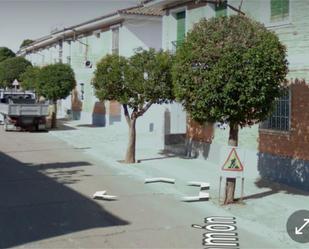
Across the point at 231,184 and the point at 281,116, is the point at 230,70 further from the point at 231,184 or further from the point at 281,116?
the point at 281,116

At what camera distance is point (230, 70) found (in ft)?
29.1

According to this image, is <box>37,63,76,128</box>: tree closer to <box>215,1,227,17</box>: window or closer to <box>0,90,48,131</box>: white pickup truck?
<box>0,90,48,131</box>: white pickup truck

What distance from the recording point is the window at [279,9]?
39.9 feet

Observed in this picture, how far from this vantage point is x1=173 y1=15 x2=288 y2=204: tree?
29.1ft

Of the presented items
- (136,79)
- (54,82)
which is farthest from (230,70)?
(54,82)

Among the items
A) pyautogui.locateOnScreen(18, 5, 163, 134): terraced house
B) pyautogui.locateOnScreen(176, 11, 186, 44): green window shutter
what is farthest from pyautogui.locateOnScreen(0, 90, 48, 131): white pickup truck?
pyautogui.locateOnScreen(176, 11, 186, 44): green window shutter

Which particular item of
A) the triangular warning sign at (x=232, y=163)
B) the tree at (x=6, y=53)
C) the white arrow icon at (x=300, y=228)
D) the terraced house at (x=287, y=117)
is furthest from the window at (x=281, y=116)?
the tree at (x=6, y=53)

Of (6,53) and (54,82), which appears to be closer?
(54,82)

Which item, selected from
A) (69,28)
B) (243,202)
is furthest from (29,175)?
(69,28)

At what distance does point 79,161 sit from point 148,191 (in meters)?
4.96

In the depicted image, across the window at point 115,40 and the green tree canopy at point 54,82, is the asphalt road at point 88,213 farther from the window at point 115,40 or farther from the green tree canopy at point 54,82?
the window at point 115,40

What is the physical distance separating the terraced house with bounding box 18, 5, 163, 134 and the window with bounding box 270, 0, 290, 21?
8491 mm

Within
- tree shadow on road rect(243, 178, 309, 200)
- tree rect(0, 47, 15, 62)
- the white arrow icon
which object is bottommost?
the white arrow icon

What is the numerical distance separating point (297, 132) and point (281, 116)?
0.76 metres
